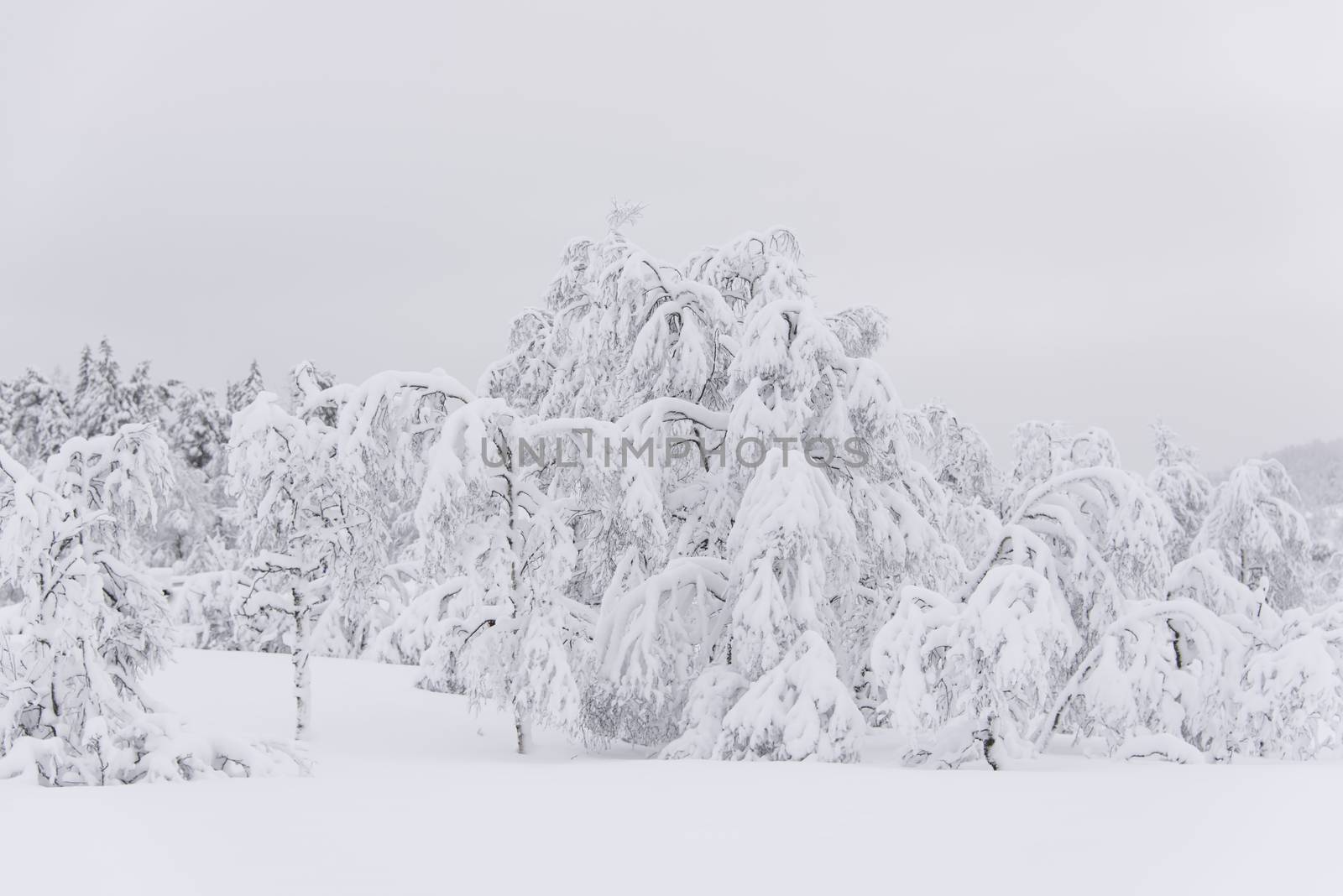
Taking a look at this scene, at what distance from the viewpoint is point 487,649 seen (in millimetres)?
12094

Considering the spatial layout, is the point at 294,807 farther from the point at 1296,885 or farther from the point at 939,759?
the point at 939,759

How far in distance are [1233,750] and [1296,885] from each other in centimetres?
828

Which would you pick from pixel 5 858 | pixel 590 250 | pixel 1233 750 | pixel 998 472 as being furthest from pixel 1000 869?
pixel 998 472

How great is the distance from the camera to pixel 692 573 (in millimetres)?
12906

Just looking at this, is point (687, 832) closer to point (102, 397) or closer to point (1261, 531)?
point (1261, 531)

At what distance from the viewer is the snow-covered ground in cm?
476

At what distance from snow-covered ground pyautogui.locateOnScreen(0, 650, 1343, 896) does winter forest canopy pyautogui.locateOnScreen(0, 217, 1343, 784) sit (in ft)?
5.44

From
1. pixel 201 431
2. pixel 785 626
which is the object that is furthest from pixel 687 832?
pixel 201 431

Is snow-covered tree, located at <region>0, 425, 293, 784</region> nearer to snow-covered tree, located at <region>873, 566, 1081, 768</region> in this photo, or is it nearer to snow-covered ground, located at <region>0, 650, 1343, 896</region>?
snow-covered ground, located at <region>0, 650, 1343, 896</region>

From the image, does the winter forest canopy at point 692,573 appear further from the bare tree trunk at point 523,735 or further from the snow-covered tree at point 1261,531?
the snow-covered tree at point 1261,531

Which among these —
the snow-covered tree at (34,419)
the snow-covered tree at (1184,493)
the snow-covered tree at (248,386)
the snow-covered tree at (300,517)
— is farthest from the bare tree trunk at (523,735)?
the snow-covered tree at (34,419)

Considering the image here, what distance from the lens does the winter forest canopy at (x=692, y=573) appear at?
9391 mm

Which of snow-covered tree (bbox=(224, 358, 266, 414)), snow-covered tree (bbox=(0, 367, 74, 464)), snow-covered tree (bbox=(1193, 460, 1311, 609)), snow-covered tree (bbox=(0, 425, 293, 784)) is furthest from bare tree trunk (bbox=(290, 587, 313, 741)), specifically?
snow-covered tree (bbox=(0, 367, 74, 464))

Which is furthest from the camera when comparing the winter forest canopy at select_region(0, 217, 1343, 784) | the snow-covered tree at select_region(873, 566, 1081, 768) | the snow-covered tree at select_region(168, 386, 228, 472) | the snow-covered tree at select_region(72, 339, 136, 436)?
the snow-covered tree at select_region(168, 386, 228, 472)
